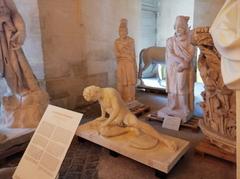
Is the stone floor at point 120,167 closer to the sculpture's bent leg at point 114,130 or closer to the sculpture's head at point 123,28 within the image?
the sculpture's bent leg at point 114,130

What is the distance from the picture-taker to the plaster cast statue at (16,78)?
8.45 ft

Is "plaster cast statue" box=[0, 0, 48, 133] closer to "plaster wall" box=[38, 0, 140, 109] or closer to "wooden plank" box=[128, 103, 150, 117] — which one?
Answer: "plaster wall" box=[38, 0, 140, 109]

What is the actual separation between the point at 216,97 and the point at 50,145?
1.58 m

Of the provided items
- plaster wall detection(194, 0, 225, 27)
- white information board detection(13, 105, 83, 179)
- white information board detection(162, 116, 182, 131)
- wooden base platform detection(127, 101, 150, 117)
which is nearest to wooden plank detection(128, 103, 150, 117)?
wooden base platform detection(127, 101, 150, 117)

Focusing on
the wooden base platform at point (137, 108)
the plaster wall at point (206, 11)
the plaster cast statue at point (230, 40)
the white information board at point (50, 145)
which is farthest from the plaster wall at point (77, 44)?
the plaster cast statue at point (230, 40)

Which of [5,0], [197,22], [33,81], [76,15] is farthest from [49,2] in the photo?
[197,22]

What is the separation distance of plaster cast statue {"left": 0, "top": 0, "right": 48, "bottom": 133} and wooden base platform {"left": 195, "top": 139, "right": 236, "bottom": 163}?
6.35ft

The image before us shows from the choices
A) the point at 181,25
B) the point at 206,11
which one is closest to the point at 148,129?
the point at 181,25

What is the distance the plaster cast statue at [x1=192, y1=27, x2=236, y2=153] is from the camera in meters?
2.01

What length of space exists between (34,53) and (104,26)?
1630 millimetres

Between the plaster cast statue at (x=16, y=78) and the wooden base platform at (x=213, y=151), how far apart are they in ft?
6.35

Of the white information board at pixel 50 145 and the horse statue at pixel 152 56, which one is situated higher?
the horse statue at pixel 152 56

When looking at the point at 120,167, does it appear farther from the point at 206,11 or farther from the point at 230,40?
the point at 206,11

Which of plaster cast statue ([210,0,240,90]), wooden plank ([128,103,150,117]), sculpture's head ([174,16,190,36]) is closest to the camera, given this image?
plaster cast statue ([210,0,240,90])
